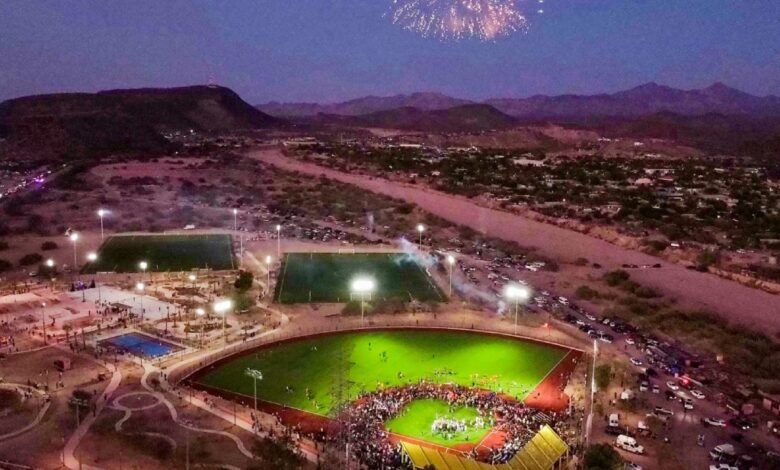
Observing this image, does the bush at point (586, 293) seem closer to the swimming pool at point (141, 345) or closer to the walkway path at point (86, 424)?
the swimming pool at point (141, 345)

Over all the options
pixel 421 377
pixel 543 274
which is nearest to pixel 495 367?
pixel 421 377

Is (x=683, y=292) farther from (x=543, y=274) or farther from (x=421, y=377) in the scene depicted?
(x=421, y=377)

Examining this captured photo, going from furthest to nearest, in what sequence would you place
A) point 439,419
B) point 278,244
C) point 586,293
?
point 278,244
point 586,293
point 439,419

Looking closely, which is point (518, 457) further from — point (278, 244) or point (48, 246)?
point (48, 246)

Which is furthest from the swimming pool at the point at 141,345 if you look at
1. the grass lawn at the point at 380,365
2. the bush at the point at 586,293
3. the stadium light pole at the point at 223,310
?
the bush at the point at 586,293

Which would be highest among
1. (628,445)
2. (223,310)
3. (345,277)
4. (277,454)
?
(223,310)

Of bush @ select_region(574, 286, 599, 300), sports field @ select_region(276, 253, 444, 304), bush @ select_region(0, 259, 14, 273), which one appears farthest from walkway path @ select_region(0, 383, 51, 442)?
bush @ select_region(574, 286, 599, 300)

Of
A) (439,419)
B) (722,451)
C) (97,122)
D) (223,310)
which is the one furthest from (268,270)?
(97,122)

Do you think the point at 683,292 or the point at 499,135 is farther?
the point at 499,135
